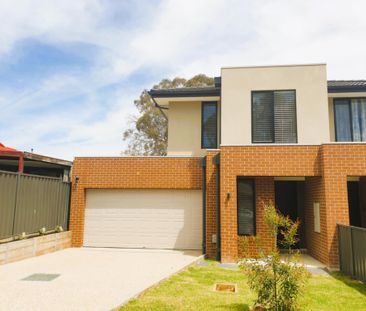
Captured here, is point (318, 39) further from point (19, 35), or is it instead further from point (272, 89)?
point (19, 35)

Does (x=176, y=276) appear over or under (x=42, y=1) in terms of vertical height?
under

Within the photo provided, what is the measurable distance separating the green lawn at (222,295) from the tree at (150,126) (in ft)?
73.4

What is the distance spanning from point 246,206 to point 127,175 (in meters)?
4.87

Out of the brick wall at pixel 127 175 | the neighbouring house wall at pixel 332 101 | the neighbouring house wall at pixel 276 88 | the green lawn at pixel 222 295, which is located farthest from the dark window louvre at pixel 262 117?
the green lawn at pixel 222 295

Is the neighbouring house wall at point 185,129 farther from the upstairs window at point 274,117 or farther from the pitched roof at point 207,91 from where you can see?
the upstairs window at point 274,117

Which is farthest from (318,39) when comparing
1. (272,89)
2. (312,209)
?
(312,209)

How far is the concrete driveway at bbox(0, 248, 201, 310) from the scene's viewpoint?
562 centimetres

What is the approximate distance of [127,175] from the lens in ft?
40.7

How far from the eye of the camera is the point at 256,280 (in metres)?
5.08

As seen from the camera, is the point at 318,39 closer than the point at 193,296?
No

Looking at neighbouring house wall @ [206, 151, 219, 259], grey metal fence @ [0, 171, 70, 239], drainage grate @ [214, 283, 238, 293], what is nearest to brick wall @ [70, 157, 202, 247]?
grey metal fence @ [0, 171, 70, 239]

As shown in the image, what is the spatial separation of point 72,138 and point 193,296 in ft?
80.5

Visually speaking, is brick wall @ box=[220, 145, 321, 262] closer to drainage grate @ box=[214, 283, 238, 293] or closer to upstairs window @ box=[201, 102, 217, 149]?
drainage grate @ box=[214, 283, 238, 293]

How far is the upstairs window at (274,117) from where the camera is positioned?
11.9 metres
